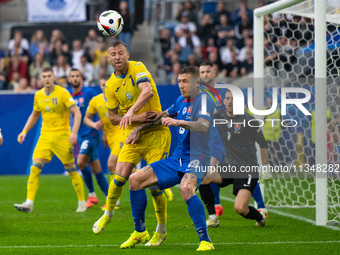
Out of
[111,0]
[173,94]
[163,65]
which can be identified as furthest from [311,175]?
[111,0]

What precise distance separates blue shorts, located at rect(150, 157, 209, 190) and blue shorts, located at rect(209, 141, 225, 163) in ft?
7.61

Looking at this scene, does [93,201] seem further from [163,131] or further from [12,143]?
[12,143]

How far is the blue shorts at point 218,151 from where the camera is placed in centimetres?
904

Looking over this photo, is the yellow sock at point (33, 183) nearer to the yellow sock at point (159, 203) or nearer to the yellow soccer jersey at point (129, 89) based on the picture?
the yellow soccer jersey at point (129, 89)

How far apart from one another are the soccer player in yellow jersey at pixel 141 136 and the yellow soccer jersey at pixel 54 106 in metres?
Result: 3.00

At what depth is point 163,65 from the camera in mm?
20109

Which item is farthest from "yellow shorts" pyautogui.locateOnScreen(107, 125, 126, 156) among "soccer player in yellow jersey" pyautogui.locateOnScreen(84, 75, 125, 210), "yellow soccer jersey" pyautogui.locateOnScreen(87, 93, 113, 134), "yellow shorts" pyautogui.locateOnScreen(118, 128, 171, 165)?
"yellow shorts" pyautogui.locateOnScreen(118, 128, 171, 165)

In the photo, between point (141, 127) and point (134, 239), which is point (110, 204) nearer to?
point (134, 239)

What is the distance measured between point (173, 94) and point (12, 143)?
440 centimetres

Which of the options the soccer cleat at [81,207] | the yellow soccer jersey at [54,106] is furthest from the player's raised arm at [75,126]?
the soccer cleat at [81,207]

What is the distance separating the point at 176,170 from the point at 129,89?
48.7 inches

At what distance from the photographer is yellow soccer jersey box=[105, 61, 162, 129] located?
24.2 ft

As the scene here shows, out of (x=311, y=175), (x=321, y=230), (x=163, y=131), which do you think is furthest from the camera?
(x=311, y=175)

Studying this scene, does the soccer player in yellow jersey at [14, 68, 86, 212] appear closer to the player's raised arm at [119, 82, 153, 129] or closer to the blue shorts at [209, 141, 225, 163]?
the blue shorts at [209, 141, 225, 163]
